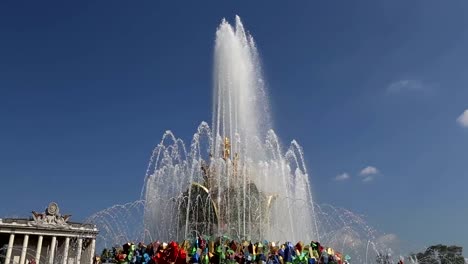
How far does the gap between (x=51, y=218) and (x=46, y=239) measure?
10.3 ft

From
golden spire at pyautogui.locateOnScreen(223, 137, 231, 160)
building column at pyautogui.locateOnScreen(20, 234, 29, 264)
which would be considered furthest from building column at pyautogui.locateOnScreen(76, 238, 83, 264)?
golden spire at pyautogui.locateOnScreen(223, 137, 231, 160)

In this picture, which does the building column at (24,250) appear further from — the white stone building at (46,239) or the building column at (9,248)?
the building column at (9,248)

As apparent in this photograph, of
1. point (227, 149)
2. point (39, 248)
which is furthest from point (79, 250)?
point (227, 149)

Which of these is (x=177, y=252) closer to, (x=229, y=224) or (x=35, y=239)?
(x=229, y=224)

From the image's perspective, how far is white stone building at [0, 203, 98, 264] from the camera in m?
62.2

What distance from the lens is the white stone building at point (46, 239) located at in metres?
62.2

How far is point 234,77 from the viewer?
36.3 meters

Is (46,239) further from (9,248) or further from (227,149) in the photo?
(227,149)

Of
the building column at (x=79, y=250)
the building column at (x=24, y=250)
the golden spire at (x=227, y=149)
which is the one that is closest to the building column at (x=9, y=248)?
the building column at (x=24, y=250)

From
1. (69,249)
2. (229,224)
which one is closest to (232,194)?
(229,224)

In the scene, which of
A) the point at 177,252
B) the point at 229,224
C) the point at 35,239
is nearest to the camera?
the point at 177,252

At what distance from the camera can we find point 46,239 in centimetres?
6581

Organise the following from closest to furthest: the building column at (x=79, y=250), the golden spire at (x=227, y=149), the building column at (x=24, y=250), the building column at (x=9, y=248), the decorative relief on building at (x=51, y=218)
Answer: the golden spire at (x=227, y=149), the building column at (x=9, y=248), the building column at (x=24, y=250), the building column at (x=79, y=250), the decorative relief on building at (x=51, y=218)

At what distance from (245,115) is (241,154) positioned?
322 cm
